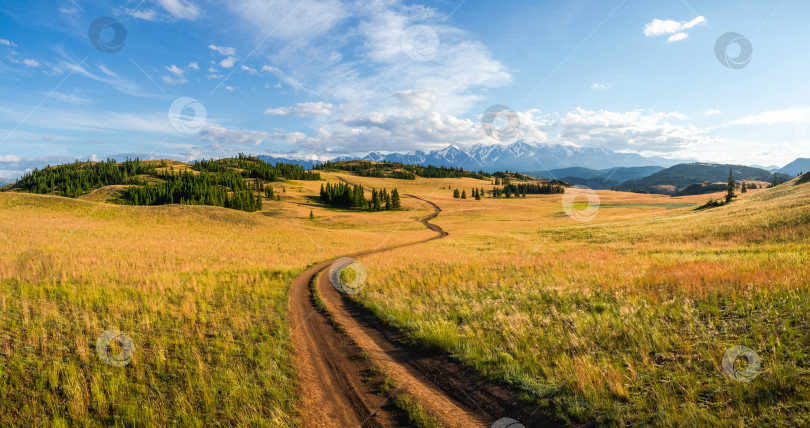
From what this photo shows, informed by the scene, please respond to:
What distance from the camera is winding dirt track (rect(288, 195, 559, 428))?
19.7 feet

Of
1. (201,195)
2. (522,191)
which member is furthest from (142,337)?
(522,191)

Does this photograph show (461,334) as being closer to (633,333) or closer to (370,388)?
(370,388)

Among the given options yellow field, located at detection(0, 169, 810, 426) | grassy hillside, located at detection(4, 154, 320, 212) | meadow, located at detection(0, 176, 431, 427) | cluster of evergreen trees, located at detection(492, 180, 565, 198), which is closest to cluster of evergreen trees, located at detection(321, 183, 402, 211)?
grassy hillside, located at detection(4, 154, 320, 212)

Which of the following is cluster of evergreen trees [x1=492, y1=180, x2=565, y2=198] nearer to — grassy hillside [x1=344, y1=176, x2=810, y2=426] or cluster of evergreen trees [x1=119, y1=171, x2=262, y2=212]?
cluster of evergreen trees [x1=119, y1=171, x2=262, y2=212]

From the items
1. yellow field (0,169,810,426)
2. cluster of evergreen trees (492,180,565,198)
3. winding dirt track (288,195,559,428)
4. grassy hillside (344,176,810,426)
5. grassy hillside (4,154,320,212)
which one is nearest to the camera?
grassy hillside (344,176,810,426)

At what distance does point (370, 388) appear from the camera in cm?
708

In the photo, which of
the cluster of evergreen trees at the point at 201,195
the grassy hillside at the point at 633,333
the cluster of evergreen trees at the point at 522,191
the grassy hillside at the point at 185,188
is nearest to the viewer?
the grassy hillside at the point at 633,333

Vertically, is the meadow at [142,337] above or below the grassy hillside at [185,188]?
below

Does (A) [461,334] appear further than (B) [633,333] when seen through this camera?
Yes

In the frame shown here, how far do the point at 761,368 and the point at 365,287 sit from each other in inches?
570

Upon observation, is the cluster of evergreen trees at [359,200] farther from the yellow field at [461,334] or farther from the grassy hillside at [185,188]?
the yellow field at [461,334]

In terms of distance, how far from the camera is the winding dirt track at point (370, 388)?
6004 millimetres

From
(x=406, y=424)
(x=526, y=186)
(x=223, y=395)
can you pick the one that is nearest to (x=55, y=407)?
(x=223, y=395)

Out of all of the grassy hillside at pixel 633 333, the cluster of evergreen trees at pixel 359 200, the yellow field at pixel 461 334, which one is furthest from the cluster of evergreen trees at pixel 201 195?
the grassy hillside at pixel 633 333
